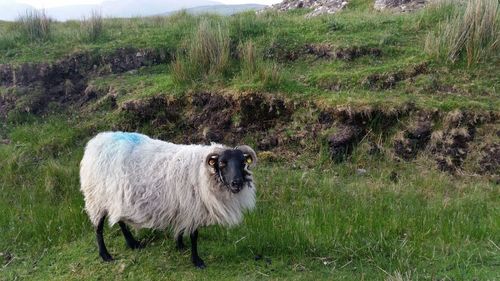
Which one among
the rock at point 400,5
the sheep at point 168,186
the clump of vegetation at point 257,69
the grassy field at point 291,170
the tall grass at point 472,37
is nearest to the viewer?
the sheep at point 168,186

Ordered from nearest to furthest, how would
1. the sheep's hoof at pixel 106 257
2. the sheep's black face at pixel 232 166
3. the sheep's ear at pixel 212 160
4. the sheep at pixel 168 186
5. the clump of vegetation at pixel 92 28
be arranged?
the sheep's black face at pixel 232 166, the sheep's ear at pixel 212 160, the sheep at pixel 168 186, the sheep's hoof at pixel 106 257, the clump of vegetation at pixel 92 28

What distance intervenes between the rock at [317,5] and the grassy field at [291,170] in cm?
370

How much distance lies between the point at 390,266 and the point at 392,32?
21.1 ft

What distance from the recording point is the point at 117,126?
29.0 feet

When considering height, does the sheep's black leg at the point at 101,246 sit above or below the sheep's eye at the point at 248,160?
below

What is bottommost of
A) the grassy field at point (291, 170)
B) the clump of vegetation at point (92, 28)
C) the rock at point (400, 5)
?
the grassy field at point (291, 170)

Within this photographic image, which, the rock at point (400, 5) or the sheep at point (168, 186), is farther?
the rock at point (400, 5)

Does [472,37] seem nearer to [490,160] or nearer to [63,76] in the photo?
[490,160]

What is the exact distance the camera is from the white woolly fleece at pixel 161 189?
501 centimetres

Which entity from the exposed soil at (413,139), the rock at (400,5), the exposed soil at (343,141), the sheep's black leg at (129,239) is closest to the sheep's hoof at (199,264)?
the sheep's black leg at (129,239)

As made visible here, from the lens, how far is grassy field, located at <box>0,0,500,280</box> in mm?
5109

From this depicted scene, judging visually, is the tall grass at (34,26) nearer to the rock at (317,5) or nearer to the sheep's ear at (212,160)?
the rock at (317,5)

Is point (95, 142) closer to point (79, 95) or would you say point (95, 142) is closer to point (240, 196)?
point (240, 196)

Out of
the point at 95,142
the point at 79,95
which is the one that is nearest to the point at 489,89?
the point at 95,142
